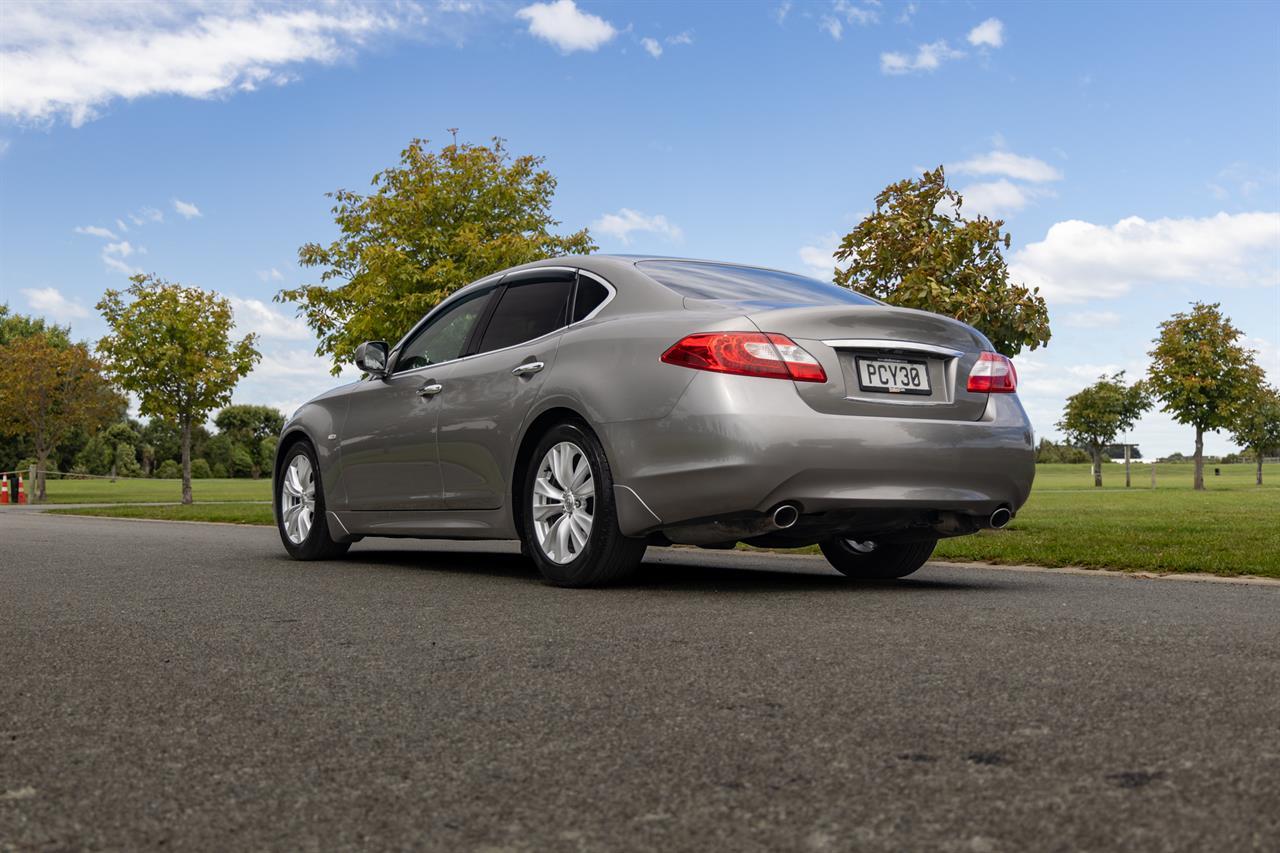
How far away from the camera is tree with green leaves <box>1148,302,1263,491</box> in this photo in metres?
46.8

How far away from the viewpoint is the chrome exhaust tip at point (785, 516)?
18.9ft

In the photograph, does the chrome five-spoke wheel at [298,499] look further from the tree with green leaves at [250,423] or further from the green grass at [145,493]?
the tree with green leaves at [250,423]

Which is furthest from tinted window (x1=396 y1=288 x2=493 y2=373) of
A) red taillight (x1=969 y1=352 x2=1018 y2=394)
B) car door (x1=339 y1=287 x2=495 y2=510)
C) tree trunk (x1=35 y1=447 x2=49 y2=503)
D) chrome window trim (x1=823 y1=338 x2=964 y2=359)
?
tree trunk (x1=35 y1=447 x2=49 y2=503)

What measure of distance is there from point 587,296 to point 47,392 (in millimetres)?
42480

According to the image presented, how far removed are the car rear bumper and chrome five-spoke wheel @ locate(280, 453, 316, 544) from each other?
11.7ft

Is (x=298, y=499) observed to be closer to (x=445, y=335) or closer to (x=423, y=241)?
(x=445, y=335)

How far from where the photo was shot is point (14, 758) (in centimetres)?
296

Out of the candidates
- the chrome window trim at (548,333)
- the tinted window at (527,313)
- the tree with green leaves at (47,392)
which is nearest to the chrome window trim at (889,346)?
the chrome window trim at (548,333)

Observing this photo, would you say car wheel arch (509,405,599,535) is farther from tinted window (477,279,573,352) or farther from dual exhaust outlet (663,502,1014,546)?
dual exhaust outlet (663,502,1014,546)

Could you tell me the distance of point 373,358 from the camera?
8164mm

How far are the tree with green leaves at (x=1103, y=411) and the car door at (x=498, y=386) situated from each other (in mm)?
60593

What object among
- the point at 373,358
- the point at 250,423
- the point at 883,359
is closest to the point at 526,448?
the point at 373,358

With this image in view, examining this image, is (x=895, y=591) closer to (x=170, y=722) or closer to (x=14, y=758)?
(x=170, y=722)

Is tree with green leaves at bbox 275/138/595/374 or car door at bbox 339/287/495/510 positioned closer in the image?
car door at bbox 339/287/495/510
